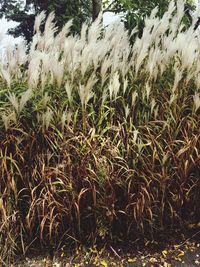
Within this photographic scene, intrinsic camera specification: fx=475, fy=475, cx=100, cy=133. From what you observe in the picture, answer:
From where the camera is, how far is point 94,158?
3.31m

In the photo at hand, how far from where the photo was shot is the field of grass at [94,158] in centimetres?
331

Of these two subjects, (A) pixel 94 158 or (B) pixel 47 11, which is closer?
(A) pixel 94 158

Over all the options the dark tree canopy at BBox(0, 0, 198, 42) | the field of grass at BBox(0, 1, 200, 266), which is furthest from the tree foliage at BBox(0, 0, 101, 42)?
the field of grass at BBox(0, 1, 200, 266)

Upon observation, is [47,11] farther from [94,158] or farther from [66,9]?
[94,158]

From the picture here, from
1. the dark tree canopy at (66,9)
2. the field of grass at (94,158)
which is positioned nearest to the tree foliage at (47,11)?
the dark tree canopy at (66,9)

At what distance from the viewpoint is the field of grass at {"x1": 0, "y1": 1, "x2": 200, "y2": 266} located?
3.31m

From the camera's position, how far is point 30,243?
3393mm

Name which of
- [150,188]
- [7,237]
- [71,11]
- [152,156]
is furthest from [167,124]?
[71,11]

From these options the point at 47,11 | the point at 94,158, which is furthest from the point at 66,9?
the point at 94,158

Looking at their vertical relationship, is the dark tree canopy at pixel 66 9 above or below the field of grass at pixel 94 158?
above

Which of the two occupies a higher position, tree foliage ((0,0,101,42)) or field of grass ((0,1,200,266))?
tree foliage ((0,0,101,42))

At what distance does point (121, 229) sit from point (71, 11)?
960cm

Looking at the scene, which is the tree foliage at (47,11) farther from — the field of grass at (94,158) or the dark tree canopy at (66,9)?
the field of grass at (94,158)

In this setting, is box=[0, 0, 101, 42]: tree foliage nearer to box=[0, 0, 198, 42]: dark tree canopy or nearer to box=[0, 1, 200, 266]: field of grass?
box=[0, 0, 198, 42]: dark tree canopy
